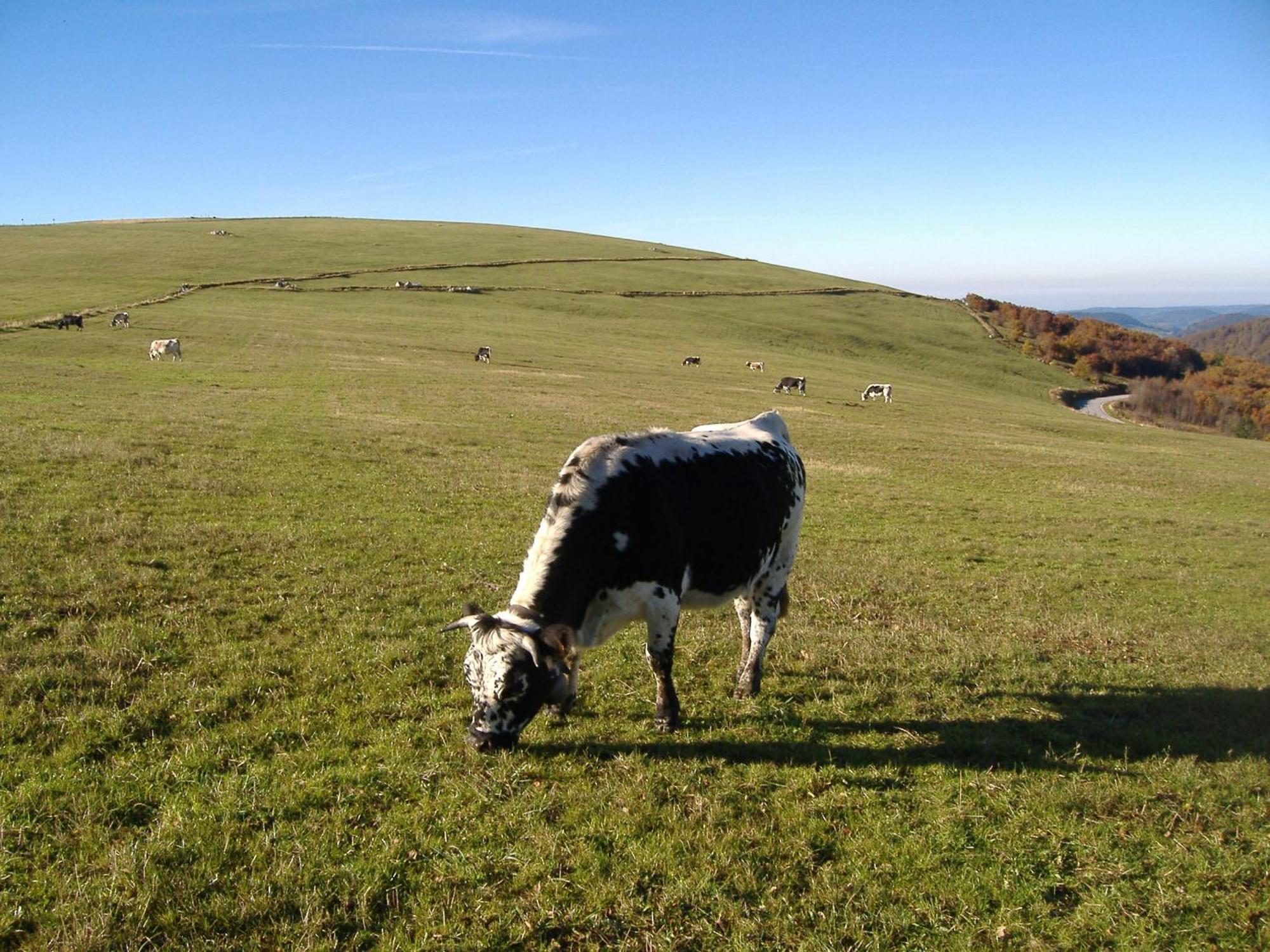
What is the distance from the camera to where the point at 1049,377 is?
8056 centimetres

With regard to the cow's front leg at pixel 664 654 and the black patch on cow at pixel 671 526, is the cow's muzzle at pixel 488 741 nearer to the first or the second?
the black patch on cow at pixel 671 526

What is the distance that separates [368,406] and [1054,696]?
87.3ft

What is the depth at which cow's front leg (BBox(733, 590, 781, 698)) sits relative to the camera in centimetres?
859

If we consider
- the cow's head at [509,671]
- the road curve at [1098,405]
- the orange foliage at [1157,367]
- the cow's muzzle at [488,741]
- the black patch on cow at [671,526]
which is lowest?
the cow's muzzle at [488,741]

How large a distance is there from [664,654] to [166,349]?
4165 cm

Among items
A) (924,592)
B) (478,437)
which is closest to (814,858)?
(924,592)

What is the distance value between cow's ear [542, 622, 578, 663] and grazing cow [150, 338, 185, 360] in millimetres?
40847

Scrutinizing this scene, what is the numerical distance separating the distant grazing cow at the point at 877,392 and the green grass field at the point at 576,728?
27.2 metres

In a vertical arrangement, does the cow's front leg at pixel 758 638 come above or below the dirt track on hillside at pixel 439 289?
below

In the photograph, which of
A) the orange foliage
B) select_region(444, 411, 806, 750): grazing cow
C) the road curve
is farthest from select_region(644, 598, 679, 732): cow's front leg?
the orange foliage


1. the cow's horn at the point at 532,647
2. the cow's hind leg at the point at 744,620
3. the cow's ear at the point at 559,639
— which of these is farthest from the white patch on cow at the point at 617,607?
the cow's hind leg at the point at 744,620

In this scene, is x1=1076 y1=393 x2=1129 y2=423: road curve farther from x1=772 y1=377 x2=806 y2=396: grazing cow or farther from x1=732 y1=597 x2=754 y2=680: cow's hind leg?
x1=732 y1=597 x2=754 y2=680: cow's hind leg

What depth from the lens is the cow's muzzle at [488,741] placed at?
6246 millimetres

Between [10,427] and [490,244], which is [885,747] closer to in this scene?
[10,427]
